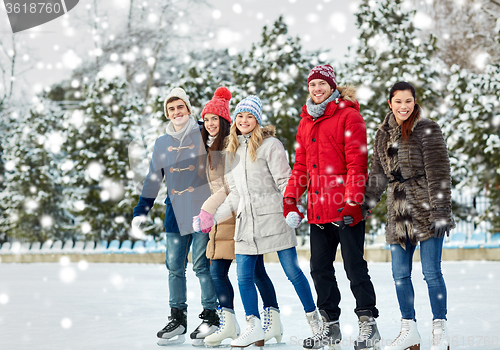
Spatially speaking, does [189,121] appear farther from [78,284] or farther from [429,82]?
[429,82]

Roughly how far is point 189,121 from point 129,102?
1328cm

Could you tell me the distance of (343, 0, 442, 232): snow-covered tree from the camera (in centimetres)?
1359

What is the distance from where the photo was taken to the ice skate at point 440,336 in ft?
11.1

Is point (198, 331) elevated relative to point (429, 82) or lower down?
lower down

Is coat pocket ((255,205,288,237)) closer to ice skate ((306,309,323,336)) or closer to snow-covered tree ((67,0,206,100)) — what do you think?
ice skate ((306,309,323,336))

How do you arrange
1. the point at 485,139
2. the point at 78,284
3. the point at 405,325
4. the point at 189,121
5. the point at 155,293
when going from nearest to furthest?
the point at 405,325
the point at 189,121
the point at 155,293
the point at 78,284
the point at 485,139

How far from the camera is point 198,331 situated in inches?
167

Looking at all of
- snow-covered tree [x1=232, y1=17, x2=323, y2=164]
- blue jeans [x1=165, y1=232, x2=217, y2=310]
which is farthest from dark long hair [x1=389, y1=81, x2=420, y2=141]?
snow-covered tree [x1=232, y1=17, x2=323, y2=164]

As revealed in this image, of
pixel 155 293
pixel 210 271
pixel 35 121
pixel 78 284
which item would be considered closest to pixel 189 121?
pixel 210 271

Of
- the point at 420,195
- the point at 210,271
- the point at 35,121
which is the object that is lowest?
the point at 210,271

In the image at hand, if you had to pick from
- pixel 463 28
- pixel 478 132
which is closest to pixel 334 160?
pixel 478 132

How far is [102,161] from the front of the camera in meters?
16.7

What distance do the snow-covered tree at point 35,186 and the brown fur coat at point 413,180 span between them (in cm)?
1660

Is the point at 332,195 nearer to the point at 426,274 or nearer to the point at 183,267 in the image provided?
the point at 426,274
